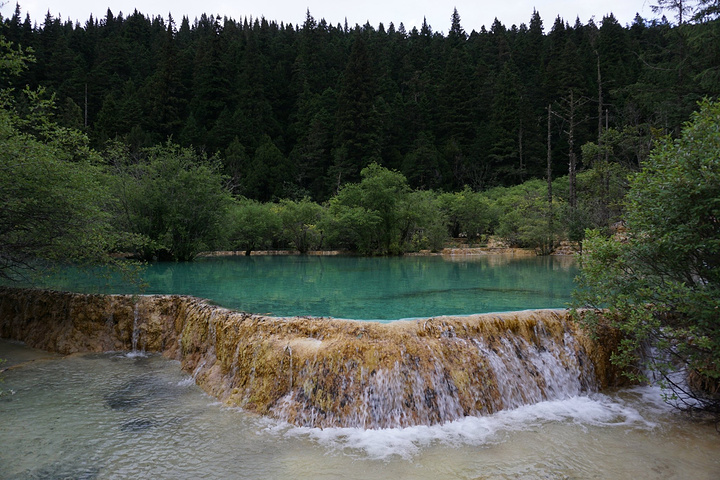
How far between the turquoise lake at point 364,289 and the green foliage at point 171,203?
3316mm

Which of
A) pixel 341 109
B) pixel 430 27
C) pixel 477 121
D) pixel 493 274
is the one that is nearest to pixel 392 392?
pixel 493 274

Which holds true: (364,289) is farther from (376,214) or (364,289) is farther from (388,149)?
(388,149)

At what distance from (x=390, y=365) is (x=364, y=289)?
266 inches

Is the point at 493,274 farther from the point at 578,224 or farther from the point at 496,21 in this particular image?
the point at 496,21

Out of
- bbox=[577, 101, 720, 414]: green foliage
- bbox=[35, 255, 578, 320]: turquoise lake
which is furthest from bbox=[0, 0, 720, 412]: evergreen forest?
bbox=[35, 255, 578, 320]: turquoise lake

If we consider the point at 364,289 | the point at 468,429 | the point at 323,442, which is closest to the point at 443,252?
the point at 364,289

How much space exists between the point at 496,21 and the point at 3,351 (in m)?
92.3

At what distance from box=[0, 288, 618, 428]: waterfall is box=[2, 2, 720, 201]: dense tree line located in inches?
1515

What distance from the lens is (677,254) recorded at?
17.8ft

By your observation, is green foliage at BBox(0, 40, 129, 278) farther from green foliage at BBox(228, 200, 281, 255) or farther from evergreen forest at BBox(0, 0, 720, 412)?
green foliage at BBox(228, 200, 281, 255)

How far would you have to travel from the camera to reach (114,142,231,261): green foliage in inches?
782

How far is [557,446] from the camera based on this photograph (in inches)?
208

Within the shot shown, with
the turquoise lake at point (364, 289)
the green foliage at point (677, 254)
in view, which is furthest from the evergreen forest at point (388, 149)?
the turquoise lake at point (364, 289)

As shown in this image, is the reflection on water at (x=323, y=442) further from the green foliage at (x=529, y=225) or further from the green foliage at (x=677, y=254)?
the green foliage at (x=529, y=225)
